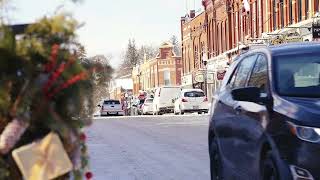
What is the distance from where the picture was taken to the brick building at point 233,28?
34781 millimetres

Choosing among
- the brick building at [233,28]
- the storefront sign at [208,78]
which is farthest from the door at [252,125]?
the storefront sign at [208,78]

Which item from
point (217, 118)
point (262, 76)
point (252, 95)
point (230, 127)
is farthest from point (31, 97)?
point (217, 118)

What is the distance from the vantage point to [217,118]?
26.1 feet

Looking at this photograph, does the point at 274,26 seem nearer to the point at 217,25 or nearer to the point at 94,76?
the point at 217,25

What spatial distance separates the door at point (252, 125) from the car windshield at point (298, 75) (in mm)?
163

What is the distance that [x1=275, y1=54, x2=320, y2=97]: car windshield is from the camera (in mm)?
5988

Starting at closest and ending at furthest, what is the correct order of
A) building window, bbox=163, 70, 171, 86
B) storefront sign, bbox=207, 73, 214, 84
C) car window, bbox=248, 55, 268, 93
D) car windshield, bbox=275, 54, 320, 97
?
car windshield, bbox=275, 54, 320, 97, car window, bbox=248, 55, 268, 93, storefront sign, bbox=207, 73, 214, 84, building window, bbox=163, 70, 171, 86

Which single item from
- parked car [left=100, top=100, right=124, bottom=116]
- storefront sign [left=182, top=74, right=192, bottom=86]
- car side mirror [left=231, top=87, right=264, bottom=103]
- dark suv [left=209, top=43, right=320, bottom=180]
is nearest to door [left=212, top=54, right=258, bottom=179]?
dark suv [left=209, top=43, right=320, bottom=180]

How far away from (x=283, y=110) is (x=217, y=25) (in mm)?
52876

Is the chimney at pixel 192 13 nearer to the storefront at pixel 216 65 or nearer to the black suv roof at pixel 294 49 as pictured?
the storefront at pixel 216 65

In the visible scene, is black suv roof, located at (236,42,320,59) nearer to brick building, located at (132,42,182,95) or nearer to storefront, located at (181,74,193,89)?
storefront, located at (181,74,193,89)

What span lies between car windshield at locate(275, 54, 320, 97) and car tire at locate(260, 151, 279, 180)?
62 cm

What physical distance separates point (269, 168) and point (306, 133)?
2.31 feet

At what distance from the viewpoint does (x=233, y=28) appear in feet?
170
